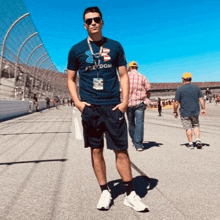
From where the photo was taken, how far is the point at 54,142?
6.81m

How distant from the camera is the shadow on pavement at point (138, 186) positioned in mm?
2930

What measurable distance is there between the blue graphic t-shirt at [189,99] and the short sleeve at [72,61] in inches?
142

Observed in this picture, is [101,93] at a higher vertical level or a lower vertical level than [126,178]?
higher

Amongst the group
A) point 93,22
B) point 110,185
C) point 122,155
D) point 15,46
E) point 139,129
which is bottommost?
point 110,185

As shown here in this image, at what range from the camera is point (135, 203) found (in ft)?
8.11

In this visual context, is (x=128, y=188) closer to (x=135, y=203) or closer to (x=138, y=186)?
(x=135, y=203)

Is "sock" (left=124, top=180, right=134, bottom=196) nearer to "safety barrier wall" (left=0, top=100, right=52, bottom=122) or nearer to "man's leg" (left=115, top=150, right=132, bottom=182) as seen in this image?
"man's leg" (left=115, top=150, right=132, bottom=182)

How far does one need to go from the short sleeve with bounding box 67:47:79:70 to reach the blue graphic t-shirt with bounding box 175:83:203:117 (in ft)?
11.8

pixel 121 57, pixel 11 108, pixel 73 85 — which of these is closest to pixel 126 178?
pixel 73 85

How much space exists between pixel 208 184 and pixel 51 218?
5.57 feet

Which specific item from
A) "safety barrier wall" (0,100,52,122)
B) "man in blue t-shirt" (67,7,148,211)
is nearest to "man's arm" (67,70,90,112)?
"man in blue t-shirt" (67,7,148,211)

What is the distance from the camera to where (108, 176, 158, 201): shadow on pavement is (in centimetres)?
293

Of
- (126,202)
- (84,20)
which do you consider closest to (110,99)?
(84,20)

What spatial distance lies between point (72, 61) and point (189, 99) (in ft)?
12.1
